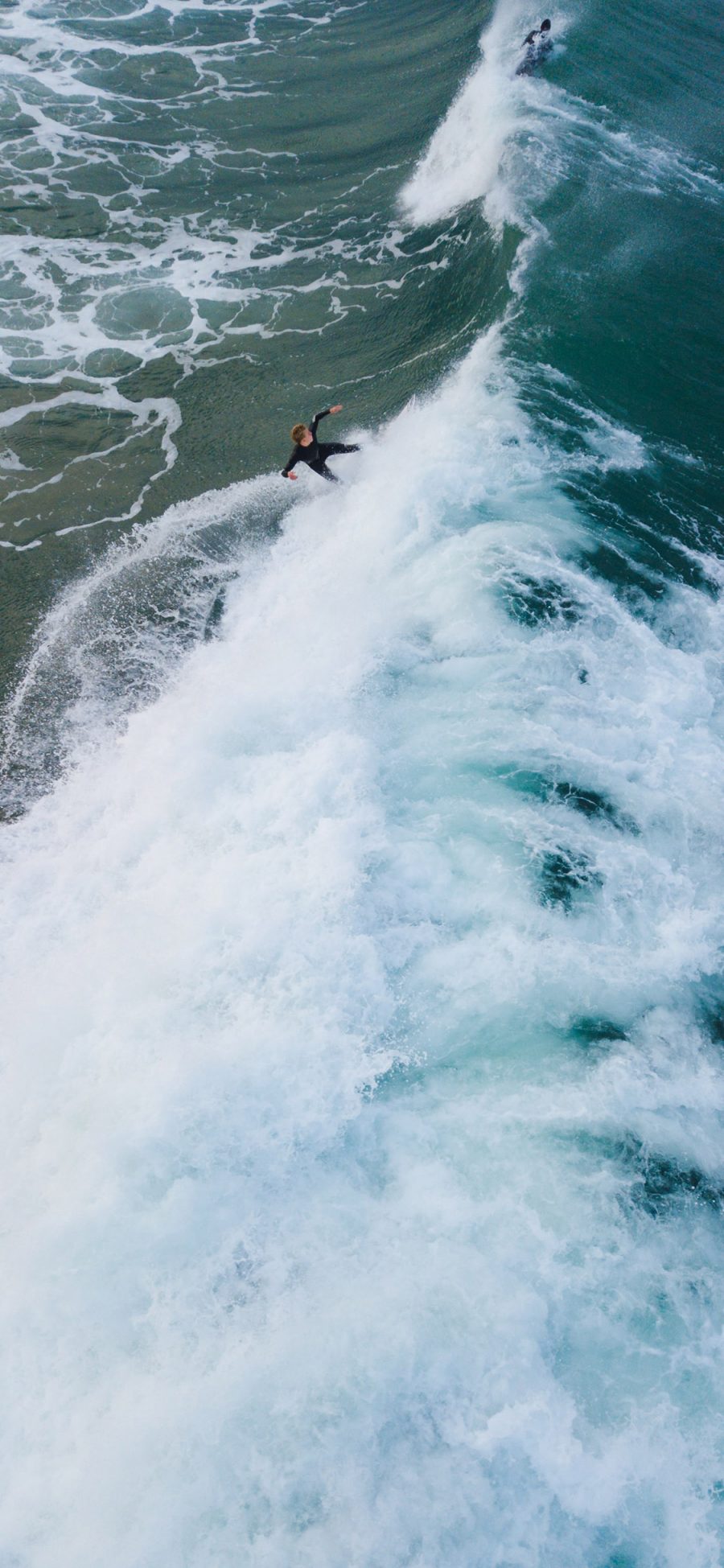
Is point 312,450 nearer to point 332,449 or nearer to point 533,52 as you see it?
point 332,449

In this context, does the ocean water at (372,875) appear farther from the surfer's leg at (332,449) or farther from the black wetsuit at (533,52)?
the black wetsuit at (533,52)

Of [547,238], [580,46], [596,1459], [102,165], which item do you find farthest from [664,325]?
[596,1459]

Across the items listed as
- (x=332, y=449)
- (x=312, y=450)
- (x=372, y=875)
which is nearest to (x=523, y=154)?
(x=332, y=449)

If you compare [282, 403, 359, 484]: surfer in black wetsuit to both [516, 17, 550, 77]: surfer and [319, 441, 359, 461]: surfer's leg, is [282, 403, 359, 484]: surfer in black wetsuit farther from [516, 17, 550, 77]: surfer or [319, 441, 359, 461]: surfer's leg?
[516, 17, 550, 77]: surfer

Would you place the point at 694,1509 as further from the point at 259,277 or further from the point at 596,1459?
the point at 259,277

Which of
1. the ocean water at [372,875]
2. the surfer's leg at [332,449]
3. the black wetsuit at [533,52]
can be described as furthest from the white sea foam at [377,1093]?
the black wetsuit at [533,52]
